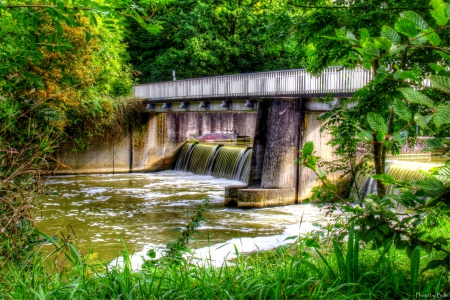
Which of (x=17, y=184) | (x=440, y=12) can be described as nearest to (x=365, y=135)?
(x=440, y=12)

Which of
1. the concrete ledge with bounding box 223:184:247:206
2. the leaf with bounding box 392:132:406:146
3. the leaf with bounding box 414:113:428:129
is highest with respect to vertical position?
the leaf with bounding box 414:113:428:129

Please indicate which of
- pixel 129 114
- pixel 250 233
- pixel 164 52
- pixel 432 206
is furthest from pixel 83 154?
pixel 432 206

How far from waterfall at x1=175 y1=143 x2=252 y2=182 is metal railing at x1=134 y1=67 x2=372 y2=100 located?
2.68 metres

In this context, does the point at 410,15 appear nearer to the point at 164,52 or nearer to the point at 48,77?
the point at 48,77

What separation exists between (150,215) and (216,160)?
30.7 ft

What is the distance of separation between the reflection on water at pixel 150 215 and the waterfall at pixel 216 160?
70 cm

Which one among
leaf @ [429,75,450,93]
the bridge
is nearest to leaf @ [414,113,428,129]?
leaf @ [429,75,450,93]

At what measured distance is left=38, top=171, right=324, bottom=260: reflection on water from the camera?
40.6ft

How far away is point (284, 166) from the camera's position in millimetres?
16922

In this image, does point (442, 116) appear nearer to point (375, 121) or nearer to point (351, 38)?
point (375, 121)

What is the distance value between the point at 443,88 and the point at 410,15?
15.7 inches

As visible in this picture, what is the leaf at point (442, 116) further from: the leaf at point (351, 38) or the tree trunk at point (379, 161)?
the tree trunk at point (379, 161)

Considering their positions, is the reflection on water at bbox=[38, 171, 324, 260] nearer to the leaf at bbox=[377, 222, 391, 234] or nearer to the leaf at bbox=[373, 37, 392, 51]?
the leaf at bbox=[377, 222, 391, 234]

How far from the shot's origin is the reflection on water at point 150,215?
12.4 m
